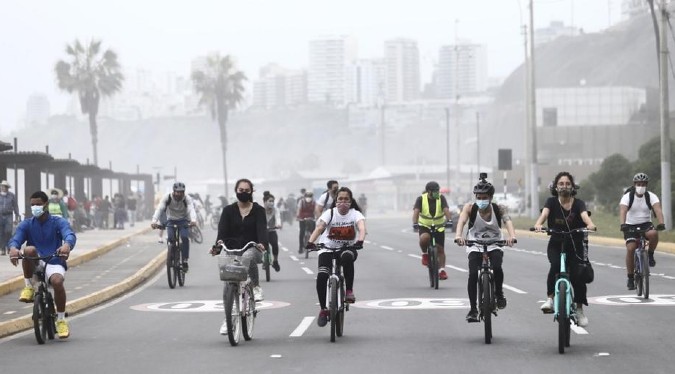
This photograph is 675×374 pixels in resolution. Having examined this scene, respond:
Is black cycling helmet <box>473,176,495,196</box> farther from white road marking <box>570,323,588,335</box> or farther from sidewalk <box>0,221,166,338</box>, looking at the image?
sidewalk <box>0,221,166,338</box>

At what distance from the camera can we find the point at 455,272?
2680 cm

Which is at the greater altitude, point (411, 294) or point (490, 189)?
point (490, 189)

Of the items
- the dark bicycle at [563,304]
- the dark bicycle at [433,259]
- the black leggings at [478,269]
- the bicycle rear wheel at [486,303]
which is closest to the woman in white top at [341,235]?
the black leggings at [478,269]

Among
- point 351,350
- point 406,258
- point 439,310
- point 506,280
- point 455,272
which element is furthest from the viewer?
point 406,258

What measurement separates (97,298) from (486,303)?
28.8ft

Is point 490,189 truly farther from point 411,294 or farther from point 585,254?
point 411,294

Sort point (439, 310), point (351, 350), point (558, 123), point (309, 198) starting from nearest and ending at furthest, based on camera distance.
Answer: point (351, 350), point (439, 310), point (309, 198), point (558, 123)

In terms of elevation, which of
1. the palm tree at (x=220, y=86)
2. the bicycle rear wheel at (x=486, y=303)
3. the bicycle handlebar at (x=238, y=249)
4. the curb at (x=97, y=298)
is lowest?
the curb at (x=97, y=298)

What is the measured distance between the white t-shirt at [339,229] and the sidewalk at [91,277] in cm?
405

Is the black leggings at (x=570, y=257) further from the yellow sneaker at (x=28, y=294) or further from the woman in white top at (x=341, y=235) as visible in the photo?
the yellow sneaker at (x=28, y=294)

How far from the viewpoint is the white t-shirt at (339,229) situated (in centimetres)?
1445

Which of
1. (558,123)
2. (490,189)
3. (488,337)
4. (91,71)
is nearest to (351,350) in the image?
(488,337)

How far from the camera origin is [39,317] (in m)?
14.2

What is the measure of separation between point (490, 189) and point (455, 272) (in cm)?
1306
